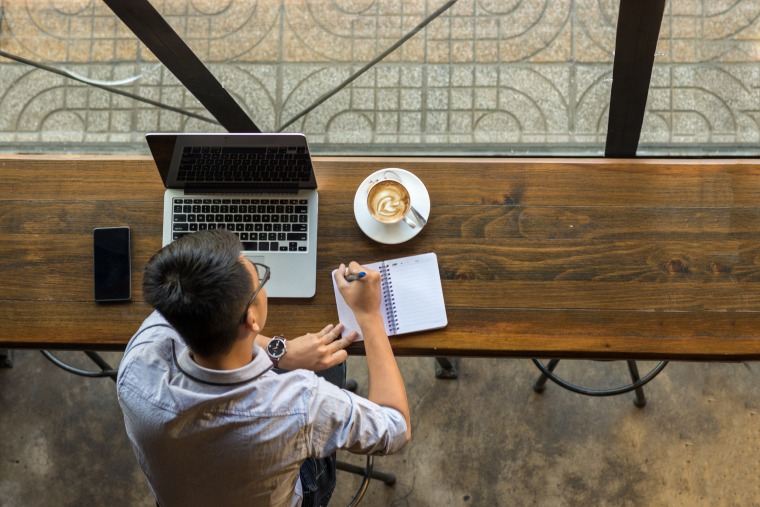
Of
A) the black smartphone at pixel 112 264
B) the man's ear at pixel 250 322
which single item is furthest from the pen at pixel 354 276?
the black smartphone at pixel 112 264

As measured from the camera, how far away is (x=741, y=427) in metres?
2.47

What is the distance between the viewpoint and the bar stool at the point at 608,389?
2.08m

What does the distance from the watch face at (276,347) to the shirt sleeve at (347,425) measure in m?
0.26

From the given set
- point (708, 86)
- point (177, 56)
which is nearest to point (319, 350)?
point (177, 56)

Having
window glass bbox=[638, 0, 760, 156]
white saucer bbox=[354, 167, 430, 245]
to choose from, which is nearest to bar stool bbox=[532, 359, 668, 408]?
white saucer bbox=[354, 167, 430, 245]

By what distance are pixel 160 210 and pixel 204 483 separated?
776mm

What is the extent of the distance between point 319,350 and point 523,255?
572 mm

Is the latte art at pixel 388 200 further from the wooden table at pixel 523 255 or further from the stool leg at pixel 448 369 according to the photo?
the stool leg at pixel 448 369

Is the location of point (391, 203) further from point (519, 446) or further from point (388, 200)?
point (519, 446)

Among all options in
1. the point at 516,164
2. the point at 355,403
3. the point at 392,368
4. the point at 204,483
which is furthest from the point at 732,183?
the point at 204,483

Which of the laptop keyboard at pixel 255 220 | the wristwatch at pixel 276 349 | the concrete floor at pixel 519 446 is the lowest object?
the concrete floor at pixel 519 446

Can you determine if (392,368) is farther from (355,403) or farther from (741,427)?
(741,427)

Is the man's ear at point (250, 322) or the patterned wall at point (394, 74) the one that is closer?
the man's ear at point (250, 322)

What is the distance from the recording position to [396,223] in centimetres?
167
